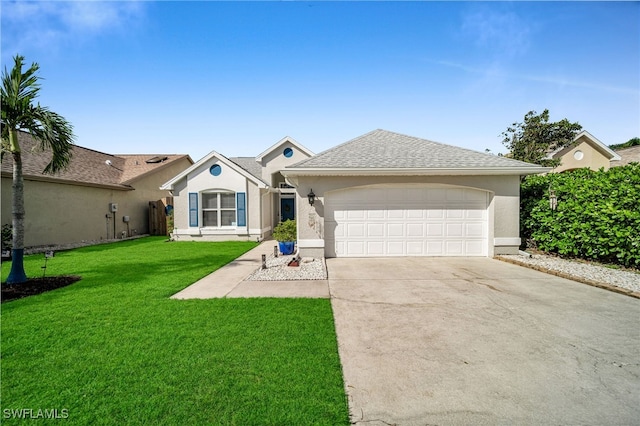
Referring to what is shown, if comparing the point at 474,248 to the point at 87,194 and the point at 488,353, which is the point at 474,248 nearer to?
the point at 488,353

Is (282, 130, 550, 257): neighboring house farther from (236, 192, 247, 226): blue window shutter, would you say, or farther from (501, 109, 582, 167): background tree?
(501, 109, 582, 167): background tree

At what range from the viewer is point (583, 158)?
1912 cm

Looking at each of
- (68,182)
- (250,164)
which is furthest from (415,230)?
(250,164)

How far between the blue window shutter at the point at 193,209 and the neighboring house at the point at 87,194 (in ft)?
15.7

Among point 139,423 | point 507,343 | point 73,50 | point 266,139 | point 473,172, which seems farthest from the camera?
point 266,139

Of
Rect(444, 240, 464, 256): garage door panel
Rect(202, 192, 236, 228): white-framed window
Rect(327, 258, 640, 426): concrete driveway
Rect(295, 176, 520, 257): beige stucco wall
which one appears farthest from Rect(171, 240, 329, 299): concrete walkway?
Rect(202, 192, 236, 228): white-framed window

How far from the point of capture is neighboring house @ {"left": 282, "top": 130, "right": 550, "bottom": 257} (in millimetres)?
9172

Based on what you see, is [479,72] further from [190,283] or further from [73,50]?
[73,50]

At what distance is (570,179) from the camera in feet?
28.6

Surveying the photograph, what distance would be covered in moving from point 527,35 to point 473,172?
17.6ft

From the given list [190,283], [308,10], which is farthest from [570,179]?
[190,283]

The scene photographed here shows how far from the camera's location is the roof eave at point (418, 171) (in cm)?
884

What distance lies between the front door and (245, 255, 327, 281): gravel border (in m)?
9.80

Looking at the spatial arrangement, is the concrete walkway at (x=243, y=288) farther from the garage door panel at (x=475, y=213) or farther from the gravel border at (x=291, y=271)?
the garage door panel at (x=475, y=213)
